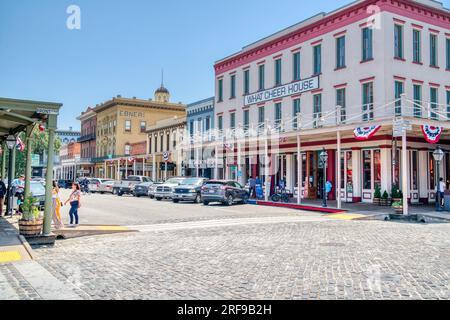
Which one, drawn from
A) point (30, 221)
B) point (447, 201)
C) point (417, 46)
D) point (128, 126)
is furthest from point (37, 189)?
point (128, 126)

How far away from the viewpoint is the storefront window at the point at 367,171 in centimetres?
2398

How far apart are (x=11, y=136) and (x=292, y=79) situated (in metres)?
19.7

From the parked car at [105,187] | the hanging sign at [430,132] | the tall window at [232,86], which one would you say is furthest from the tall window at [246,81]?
the hanging sign at [430,132]

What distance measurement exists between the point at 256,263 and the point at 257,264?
0.10 m

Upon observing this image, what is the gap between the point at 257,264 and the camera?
837 cm

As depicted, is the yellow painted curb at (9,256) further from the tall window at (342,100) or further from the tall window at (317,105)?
the tall window at (317,105)

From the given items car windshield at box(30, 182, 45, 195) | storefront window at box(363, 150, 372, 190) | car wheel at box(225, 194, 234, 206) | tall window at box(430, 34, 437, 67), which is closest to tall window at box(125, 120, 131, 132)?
car wheel at box(225, 194, 234, 206)

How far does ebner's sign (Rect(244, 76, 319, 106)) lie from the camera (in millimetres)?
28319

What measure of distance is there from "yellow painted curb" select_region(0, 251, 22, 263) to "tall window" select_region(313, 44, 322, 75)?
23186 millimetres

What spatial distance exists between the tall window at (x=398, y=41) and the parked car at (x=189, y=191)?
553 inches

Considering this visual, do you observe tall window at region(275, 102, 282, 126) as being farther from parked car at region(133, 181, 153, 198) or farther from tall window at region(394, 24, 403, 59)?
parked car at region(133, 181, 153, 198)

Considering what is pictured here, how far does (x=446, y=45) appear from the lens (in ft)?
88.3
